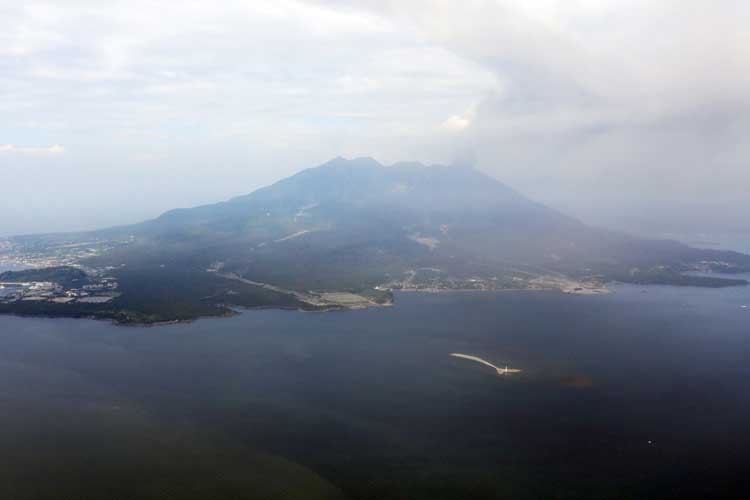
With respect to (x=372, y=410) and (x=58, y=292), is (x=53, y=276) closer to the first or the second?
(x=58, y=292)

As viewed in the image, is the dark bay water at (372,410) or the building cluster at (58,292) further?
the building cluster at (58,292)

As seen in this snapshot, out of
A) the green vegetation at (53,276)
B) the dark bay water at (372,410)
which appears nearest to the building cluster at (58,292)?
the green vegetation at (53,276)

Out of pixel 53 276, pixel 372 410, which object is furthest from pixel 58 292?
pixel 372 410

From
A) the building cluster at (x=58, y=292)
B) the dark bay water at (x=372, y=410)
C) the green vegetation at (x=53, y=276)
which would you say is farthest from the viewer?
the green vegetation at (x=53, y=276)

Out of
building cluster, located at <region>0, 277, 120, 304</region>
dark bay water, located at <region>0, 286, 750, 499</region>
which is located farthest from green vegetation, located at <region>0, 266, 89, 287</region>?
dark bay water, located at <region>0, 286, 750, 499</region>

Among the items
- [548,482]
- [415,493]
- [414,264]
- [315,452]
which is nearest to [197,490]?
[315,452]

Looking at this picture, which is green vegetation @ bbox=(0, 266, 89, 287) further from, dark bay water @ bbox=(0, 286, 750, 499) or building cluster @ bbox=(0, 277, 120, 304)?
dark bay water @ bbox=(0, 286, 750, 499)

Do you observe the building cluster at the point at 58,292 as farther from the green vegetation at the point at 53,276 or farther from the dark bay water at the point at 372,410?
the dark bay water at the point at 372,410

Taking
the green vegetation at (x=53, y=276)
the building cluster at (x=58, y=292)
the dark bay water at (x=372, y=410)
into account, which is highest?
the green vegetation at (x=53, y=276)
